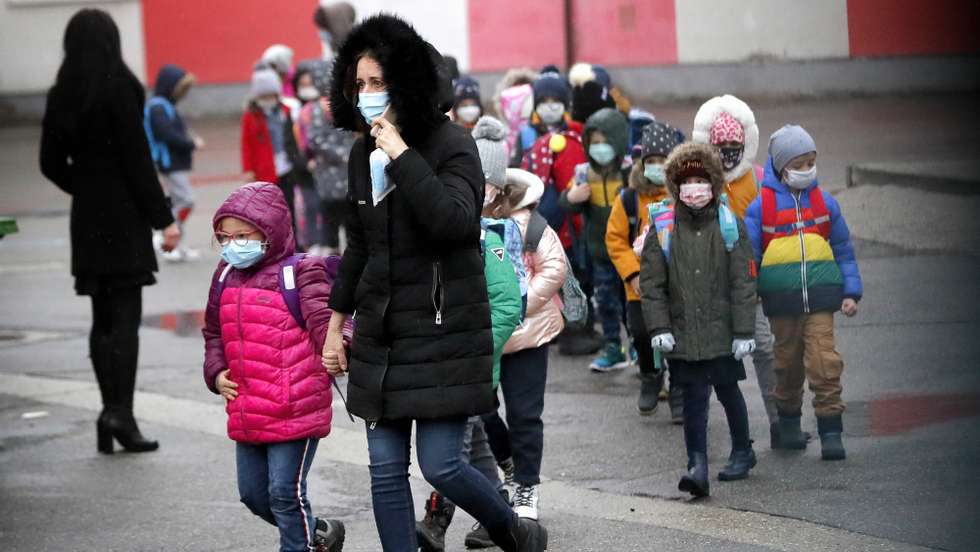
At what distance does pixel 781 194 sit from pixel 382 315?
2399mm

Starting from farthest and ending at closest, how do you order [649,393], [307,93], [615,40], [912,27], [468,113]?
[307,93] < [615,40] < [468,113] < [649,393] < [912,27]

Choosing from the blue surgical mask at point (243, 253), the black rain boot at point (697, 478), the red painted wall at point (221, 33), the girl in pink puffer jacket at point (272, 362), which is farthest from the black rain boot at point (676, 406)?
the red painted wall at point (221, 33)

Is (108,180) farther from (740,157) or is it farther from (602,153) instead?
(740,157)

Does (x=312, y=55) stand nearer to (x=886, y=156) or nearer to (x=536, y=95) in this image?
(x=536, y=95)

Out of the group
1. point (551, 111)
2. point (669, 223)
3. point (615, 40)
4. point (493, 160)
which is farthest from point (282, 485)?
point (615, 40)

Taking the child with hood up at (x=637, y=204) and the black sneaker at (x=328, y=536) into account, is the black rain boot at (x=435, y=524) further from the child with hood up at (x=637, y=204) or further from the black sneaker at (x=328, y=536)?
the child with hood up at (x=637, y=204)

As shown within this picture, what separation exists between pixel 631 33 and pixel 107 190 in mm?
3757

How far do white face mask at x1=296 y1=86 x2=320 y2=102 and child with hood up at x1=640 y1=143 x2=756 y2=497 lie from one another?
6.79 m

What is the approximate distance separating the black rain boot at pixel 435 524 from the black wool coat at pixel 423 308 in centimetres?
105

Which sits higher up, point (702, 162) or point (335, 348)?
point (702, 162)

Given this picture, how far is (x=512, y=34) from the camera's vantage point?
894 inches

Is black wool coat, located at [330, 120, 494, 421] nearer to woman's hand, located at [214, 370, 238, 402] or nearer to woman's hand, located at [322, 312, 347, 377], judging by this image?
woman's hand, located at [322, 312, 347, 377]

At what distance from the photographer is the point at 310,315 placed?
5539mm

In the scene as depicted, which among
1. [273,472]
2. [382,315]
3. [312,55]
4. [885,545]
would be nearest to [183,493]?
[273,472]
